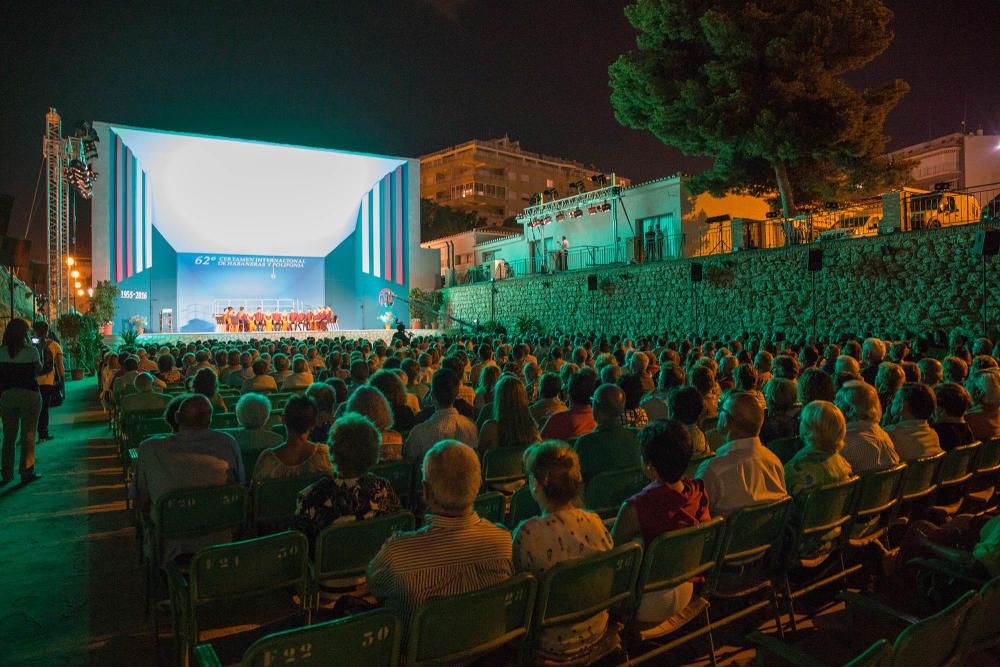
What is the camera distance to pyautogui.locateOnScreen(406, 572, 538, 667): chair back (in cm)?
162

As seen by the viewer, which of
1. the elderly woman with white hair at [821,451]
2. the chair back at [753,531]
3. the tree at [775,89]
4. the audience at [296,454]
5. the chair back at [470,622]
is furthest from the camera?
the tree at [775,89]

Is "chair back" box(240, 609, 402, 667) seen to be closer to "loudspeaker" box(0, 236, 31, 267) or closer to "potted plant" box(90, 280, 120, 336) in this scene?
"loudspeaker" box(0, 236, 31, 267)

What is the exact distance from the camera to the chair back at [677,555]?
2.10 metres

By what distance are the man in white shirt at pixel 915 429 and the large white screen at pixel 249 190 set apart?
2547 cm

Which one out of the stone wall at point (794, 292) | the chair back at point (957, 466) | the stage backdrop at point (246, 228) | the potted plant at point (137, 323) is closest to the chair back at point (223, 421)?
the chair back at point (957, 466)

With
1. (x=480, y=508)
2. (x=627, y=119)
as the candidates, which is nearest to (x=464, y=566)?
(x=480, y=508)

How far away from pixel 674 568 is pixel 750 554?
1.67 feet

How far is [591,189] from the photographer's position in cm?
2139

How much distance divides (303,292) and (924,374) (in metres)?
27.0

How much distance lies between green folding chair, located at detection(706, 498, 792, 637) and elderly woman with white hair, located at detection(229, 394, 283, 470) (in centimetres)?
271

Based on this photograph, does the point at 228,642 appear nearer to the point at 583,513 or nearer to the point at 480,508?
the point at 480,508

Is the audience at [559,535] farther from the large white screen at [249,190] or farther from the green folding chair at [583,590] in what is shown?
the large white screen at [249,190]

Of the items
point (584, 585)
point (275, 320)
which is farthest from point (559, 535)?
point (275, 320)

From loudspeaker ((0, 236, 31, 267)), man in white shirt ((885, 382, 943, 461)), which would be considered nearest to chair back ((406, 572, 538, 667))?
man in white shirt ((885, 382, 943, 461))
